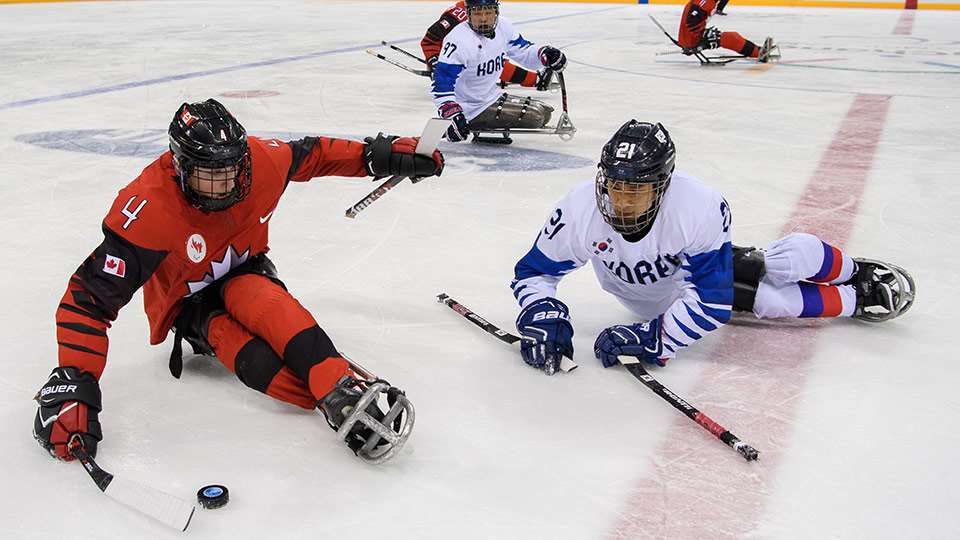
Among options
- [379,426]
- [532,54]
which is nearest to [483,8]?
[532,54]

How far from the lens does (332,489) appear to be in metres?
2.14

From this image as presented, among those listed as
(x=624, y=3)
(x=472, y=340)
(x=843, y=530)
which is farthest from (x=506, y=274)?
(x=624, y=3)

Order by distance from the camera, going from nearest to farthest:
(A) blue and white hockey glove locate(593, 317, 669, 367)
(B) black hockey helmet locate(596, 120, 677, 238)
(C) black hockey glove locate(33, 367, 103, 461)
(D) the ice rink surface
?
(D) the ice rink surface → (C) black hockey glove locate(33, 367, 103, 461) → (B) black hockey helmet locate(596, 120, 677, 238) → (A) blue and white hockey glove locate(593, 317, 669, 367)

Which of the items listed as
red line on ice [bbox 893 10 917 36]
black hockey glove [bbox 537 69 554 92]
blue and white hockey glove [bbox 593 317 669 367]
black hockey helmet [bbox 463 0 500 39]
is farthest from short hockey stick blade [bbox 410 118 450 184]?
red line on ice [bbox 893 10 917 36]

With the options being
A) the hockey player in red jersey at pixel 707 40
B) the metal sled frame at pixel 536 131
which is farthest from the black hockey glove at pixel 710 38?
the metal sled frame at pixel 536 131

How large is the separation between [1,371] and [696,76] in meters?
7.60

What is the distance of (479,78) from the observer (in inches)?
251

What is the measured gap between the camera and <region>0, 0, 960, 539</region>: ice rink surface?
2.07 m

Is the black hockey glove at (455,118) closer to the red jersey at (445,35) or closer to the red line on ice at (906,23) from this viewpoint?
the red jersey at (445,35)

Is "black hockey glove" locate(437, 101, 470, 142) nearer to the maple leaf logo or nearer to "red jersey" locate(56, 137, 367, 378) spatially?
"red jersey" locate(56, 137, 367, 378)

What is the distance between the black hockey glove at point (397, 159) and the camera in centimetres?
284

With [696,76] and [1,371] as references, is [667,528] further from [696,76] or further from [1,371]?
[696,76]

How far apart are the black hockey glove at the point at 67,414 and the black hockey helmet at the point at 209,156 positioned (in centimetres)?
51

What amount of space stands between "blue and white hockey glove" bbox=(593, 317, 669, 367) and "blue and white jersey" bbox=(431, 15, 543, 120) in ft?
12.3
